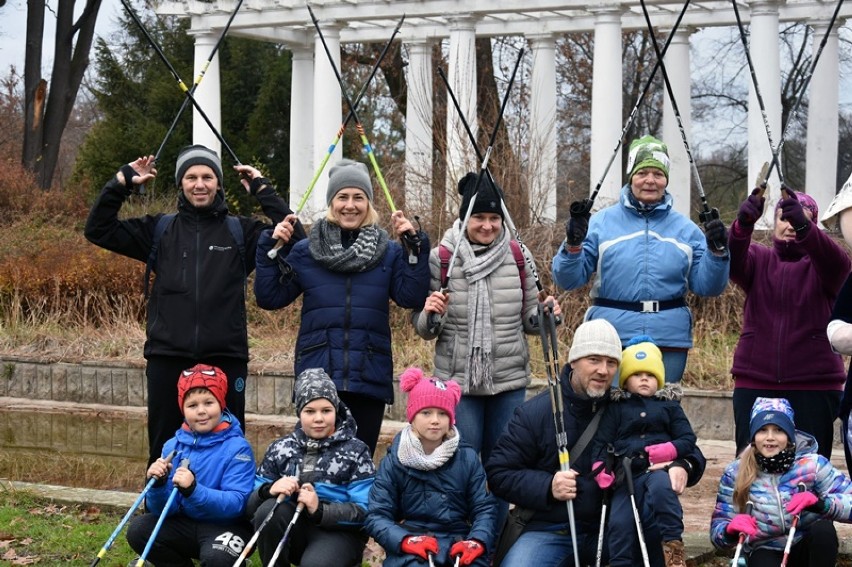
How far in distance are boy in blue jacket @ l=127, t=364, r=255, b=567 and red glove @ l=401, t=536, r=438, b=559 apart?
0.78 metres

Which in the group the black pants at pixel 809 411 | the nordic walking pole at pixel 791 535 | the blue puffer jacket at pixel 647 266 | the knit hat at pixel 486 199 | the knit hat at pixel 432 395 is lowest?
the nordic walking pole at pixel 791 535

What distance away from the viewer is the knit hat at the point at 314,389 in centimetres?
599

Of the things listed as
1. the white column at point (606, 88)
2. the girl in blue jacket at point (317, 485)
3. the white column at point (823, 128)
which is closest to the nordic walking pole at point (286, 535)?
the girl in blue jacket at point (317, 485)

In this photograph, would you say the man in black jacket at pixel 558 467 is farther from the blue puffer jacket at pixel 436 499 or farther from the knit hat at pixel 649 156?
the knit hat at pixel 649 156

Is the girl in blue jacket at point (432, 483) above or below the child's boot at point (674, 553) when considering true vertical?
above

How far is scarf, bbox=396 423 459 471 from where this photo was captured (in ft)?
19.0

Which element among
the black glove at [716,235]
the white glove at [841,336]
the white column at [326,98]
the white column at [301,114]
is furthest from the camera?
the white column at [301,114]

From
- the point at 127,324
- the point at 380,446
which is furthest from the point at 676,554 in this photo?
the point at 127,324

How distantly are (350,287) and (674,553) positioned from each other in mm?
1891

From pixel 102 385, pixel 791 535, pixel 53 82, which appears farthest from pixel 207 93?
pixel 791 535

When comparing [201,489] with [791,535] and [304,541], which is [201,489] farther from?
[791,535]

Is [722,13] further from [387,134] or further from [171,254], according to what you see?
[171,254]

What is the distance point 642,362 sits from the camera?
227 inches

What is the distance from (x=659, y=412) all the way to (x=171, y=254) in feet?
7.93
